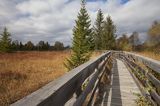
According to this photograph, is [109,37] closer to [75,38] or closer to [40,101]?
[75,38]

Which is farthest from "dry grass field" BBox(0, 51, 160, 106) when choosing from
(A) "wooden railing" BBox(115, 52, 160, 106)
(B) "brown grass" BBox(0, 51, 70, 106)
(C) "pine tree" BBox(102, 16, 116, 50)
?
(C) "pine tree" BBox(102, 16, 116, 50)

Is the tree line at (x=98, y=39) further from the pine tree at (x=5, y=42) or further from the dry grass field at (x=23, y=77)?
the pine tree at (x=5, y=42)

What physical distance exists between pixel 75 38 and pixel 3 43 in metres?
47.1

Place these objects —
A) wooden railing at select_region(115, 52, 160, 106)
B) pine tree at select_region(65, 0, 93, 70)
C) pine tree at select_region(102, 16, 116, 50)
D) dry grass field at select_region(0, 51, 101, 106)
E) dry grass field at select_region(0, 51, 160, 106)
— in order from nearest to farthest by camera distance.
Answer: wooden railing at select_region(115, 52, 160, 106), dry grass field at select_region(0, 51, 160, 106), dry grass field at select_region(0, 51, 101, 106), pine tree at select_region(65, 0, 93, 70), pine tree at select_region(102, 16, 116, 50)

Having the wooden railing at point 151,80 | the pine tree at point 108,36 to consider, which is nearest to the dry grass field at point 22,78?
the wooden railing at point 151,80

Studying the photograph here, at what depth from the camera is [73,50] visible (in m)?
32.6

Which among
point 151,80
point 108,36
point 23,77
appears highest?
point 108,36

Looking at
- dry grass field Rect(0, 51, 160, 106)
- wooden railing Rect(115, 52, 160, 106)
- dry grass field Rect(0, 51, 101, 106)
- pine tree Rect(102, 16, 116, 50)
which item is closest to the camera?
wooden railing Rect(115, 52, 160, 106)

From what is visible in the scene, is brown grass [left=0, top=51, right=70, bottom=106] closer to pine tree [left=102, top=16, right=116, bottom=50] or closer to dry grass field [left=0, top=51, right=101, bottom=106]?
dry grass field [left=0, top=51, right=101, bottom=106]

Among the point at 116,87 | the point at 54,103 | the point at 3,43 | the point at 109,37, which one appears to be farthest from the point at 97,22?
the point at 54,103

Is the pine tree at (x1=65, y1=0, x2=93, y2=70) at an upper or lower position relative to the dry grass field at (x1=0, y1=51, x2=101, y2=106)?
upper

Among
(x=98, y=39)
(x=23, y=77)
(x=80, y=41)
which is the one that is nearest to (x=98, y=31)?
(x=98, y=39)

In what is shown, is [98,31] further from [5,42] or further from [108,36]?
[5,42]

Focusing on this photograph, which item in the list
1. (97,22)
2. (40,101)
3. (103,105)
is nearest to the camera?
(40,101)
